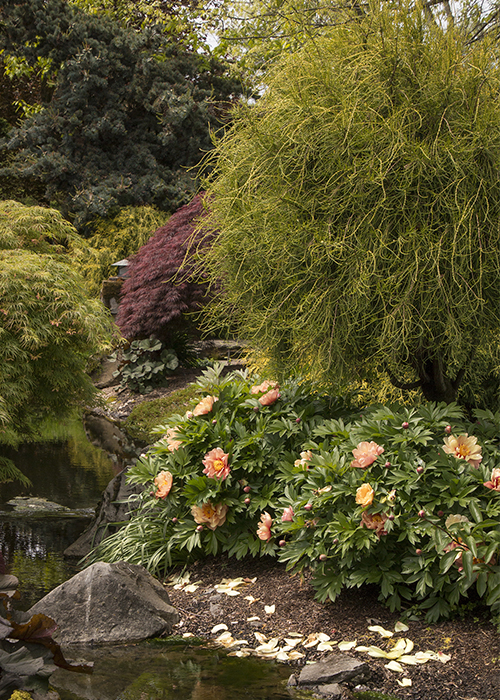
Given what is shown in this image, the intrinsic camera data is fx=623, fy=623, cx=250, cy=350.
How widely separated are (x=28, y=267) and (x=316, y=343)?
9.66ft

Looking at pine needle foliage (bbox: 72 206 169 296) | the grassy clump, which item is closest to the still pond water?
the grassy clump

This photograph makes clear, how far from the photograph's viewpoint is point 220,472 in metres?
3.45

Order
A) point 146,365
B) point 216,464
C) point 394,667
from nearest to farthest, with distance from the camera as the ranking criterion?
point 394,667, point 216,464, point 146,365

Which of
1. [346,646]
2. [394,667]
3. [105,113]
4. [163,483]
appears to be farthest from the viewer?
[105,113]

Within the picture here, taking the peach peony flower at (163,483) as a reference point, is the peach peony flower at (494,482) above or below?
above

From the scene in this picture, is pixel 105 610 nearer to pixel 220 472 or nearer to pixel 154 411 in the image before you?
pixel 220 472

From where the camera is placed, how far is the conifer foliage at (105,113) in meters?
14.9

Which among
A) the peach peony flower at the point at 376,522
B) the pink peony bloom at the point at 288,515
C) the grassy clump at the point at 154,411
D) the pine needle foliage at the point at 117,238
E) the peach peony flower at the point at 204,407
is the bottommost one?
the grassy clump at the point at 154,411

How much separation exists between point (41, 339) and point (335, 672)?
3656 millimetres

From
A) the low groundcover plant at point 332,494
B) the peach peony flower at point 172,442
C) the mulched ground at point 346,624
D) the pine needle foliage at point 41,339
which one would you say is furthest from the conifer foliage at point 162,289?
the mulched ground at point 346,624

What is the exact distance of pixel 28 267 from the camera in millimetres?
5188

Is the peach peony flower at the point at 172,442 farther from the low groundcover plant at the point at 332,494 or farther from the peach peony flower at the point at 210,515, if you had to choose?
the peach peony flower at the point at 210,515

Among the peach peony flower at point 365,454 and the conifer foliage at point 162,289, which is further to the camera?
the conifer foliage at point 162,289

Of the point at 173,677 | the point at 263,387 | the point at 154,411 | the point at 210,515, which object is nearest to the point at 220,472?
the point at 210,515
